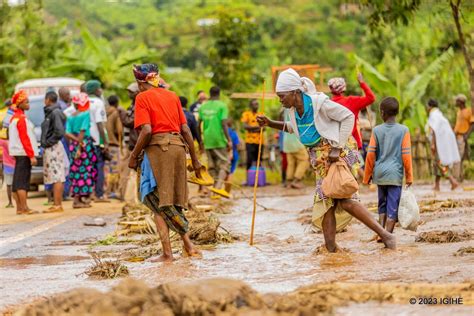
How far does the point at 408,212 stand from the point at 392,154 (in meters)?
0.59

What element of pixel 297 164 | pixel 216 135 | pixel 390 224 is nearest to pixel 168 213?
pixel 390 224

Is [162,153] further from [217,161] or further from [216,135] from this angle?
[217,161]

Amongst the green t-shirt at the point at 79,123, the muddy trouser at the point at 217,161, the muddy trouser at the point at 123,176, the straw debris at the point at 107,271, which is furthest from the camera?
the muddy trouser at the point at 217,161

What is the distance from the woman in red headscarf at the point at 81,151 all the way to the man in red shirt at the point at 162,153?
23.4ft

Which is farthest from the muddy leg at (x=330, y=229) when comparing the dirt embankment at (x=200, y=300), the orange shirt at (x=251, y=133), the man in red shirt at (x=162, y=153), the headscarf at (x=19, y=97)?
the orange shirt at (x=251, y=133)

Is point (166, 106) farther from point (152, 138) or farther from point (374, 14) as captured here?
point (374, 14)

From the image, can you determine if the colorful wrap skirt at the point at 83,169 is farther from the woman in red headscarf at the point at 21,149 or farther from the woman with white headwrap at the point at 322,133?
the woman with white headwrap at the point at 322,133

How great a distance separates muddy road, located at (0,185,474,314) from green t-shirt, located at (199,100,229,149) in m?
4.82

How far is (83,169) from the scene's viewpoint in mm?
16531

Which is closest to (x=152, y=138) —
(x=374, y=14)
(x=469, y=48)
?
(x=374, y=14)

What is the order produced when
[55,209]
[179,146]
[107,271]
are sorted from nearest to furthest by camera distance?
[107,271]
[179,146]
[55,209]

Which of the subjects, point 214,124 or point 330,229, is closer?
point 330,229

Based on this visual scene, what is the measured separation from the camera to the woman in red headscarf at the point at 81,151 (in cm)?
1631

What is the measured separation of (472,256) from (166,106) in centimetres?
299
